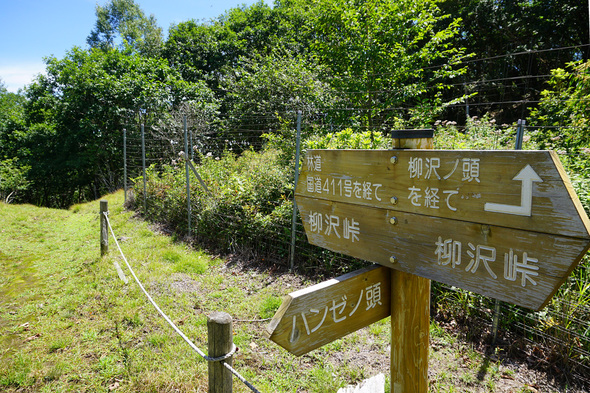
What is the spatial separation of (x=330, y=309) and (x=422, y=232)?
46cm

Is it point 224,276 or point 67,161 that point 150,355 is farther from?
point 67,161

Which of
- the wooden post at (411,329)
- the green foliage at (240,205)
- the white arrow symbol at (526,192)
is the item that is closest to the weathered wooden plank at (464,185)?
the white arrow symbol at (526,192)

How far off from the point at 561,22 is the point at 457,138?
13849 millimetres

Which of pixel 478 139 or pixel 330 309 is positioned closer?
pixel 330 309

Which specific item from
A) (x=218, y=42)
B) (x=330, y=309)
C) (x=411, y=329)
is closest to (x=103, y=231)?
(x=330, y=309)

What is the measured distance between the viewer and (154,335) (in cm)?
364

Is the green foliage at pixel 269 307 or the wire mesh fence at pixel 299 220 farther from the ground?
the wire mesh fence at pixel 299 220

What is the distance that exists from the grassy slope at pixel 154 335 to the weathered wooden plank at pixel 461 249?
1958 mm

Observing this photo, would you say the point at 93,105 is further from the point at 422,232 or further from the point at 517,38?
the point at 517,38

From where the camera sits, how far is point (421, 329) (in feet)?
4.79

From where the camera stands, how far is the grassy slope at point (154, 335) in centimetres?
301

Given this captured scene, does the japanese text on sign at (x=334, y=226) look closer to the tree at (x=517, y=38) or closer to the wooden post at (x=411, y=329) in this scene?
the wooden post at (x=411, y=329)

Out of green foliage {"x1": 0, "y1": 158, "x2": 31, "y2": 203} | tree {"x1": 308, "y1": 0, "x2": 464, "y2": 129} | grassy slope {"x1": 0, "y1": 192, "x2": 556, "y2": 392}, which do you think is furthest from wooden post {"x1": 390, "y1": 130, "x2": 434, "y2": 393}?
green foliage {"x1": 0, "y1": 158, "x2": 31, "y2": 203}

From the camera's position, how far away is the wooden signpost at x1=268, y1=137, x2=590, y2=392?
0.93m
